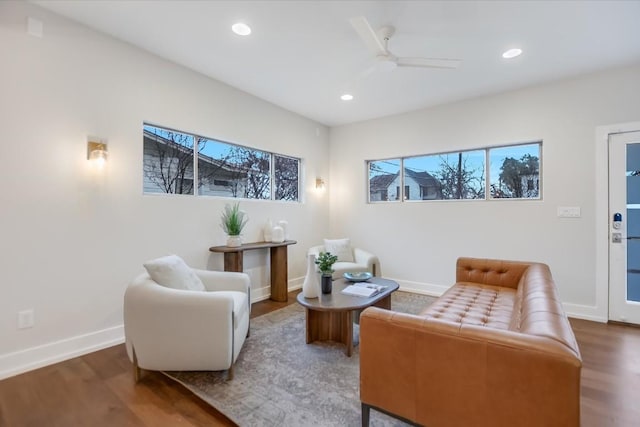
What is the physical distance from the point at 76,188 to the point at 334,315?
8.56ft

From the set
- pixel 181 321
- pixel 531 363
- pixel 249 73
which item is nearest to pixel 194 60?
pixel 249 73

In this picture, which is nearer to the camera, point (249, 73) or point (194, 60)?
point (194, 60)

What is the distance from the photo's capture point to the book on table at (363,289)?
290cm

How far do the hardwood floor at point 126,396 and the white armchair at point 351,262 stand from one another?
239 cm

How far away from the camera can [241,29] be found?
8.90 feet

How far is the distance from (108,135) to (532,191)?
16.4 feet

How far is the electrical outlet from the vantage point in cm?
239

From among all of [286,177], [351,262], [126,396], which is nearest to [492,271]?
[351,262]

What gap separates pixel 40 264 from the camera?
2484 millimetres

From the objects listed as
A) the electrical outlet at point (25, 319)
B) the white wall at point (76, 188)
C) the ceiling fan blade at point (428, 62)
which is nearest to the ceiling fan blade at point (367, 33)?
the ceiling fan blade at point (428, 62)

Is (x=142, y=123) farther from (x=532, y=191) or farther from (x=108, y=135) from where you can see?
(x=532, y=191)

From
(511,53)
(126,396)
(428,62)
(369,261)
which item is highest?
(511,53)

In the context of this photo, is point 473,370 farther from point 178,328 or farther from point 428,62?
point 428,62

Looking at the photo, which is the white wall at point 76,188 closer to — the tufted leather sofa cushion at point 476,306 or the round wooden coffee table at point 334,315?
the round wooden coffee table at point 334,315
